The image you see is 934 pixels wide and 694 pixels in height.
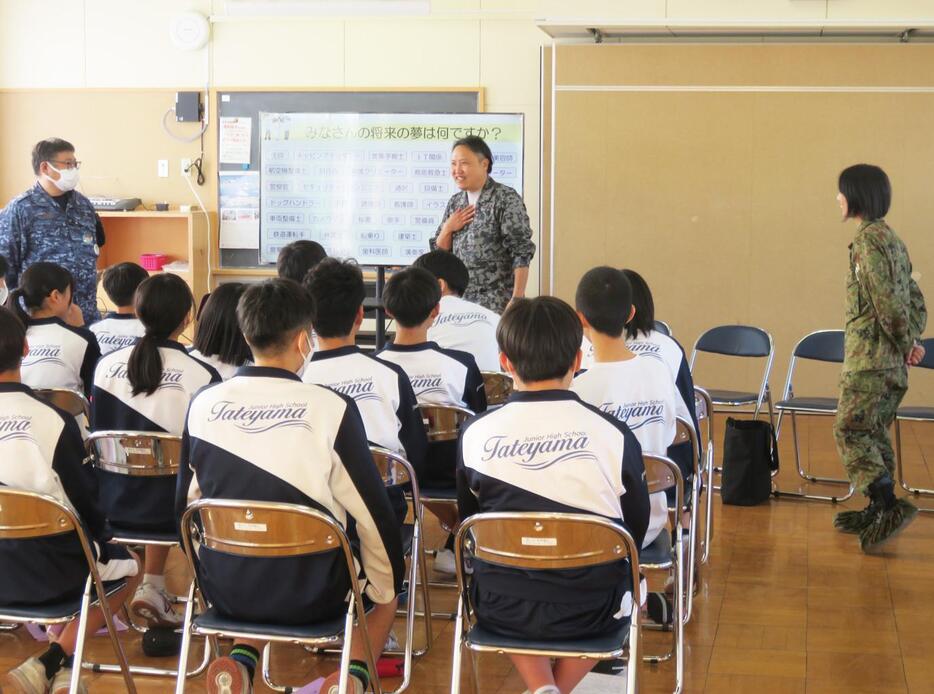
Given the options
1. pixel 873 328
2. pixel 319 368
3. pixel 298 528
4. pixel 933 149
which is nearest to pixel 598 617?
pixel 298 528

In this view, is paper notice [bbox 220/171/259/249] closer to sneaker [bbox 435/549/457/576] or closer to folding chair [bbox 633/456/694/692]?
sneaker [bbox 435/549/457/576]

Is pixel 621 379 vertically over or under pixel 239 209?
under

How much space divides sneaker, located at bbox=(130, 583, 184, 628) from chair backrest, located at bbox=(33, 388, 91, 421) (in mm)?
617

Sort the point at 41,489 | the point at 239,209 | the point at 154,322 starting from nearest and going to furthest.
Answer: the point at 41,489 → the point at 154,322 → the point at 239,209

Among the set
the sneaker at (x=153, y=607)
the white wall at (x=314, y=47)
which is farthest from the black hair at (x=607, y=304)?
the white wall at (x=314, y=47)

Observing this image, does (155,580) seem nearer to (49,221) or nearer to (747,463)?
(49,221)

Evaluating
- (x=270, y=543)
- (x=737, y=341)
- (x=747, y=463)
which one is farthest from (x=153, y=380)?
(x=737, y=341)

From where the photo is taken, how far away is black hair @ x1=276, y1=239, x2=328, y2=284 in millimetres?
4188

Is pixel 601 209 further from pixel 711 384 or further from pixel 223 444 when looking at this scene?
pixel 223 444

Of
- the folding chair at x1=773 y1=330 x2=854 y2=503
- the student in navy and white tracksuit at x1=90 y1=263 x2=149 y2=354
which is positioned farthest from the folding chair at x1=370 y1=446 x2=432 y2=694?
the folding chair at x1=773 y1=330 x2=854 y2=503

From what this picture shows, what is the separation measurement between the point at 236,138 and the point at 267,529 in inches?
228

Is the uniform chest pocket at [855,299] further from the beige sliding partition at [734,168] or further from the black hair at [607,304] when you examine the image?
the beige sliding partition at [734,168]

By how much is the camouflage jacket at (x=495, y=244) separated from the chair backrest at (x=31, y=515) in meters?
3.08

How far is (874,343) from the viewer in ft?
13.9
